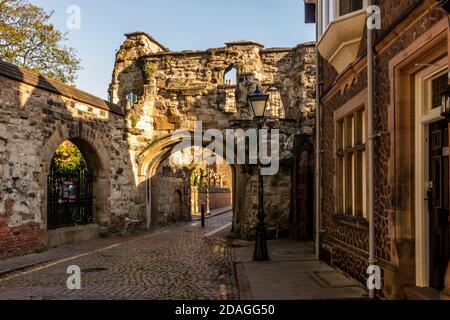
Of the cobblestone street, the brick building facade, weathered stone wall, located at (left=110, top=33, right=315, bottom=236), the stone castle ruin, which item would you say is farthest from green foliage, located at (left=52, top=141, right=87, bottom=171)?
the brick building facade

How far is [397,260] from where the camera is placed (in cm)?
576

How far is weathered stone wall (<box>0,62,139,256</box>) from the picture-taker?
1119cm

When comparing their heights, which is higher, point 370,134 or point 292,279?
point 370,134

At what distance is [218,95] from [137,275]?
9.70m

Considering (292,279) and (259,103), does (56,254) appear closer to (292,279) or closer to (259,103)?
(259,103)

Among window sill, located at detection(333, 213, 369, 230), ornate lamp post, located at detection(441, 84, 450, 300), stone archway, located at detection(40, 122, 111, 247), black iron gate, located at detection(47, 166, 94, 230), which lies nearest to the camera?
ornate lamp post, located at detection(441, 84, 450, 300)

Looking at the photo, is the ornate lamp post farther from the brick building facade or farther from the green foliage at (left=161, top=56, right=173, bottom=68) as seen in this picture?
the green foliage at (left=161, top=56, right=173, bottom=68)

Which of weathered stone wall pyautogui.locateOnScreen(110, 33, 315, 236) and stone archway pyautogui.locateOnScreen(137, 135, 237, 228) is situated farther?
stone archway pyautogui.locateOnScreen(137, 135, 237, 228)

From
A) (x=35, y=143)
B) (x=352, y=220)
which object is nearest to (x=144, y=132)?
(x=35, y=143)

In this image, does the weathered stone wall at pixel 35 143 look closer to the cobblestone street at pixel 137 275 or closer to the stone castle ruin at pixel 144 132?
the stone castle ruin at pixel 144 132

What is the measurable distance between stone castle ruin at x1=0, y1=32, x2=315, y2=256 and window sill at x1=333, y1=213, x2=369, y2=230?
542 centimetres

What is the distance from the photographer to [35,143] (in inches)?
481

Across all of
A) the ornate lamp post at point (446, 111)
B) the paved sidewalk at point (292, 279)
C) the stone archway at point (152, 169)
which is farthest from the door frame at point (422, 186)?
the stone archway at point (152, 169)
